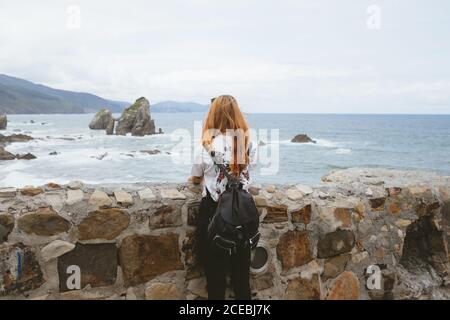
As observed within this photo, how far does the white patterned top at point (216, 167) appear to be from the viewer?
7.97 feet

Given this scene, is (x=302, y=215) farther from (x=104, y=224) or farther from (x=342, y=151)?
(x=342, y=151)

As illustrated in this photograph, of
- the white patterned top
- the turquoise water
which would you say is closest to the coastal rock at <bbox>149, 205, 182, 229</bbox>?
the white patterned top

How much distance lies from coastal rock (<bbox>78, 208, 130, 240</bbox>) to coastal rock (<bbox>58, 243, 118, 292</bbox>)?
7 cm

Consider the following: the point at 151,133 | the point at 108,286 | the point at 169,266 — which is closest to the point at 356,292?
the point at 169,266

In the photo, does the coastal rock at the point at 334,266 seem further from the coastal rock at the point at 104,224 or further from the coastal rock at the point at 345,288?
the coastal rock at the point at 104,224

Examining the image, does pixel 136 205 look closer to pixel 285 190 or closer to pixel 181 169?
pixel 285 190

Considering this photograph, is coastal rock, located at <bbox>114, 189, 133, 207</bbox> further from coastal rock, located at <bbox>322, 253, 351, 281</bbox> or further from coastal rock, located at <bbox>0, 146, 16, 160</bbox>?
coastal rock, located at <bbox>0, 146, 16, 160</bbox>

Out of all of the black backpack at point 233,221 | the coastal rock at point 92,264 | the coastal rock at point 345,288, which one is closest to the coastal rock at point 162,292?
the coastal rock at point 92,264

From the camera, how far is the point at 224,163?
95.6 inches

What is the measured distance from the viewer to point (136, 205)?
2.59m

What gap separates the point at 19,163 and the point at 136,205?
33.6 meters

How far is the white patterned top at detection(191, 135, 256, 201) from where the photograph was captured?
2430mm

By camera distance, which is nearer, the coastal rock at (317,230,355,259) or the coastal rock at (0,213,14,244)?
the coastal rock at (0,213,14,244)

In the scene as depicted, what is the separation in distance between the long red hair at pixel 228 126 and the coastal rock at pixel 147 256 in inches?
28.0
